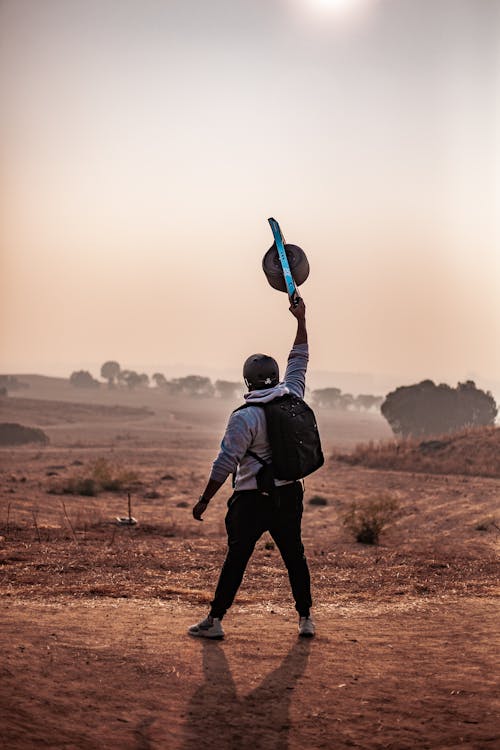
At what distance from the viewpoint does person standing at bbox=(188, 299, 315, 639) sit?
20.4 ft

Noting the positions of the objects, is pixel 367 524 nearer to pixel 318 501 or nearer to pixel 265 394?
pixel 318 501

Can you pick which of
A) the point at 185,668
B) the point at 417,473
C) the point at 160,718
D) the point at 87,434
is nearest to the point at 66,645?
the point at 185,668

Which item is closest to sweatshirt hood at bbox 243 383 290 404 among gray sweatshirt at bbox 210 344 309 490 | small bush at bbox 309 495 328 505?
gray sweatshirt at bbox 210 344 309 490

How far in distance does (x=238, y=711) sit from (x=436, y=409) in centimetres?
4883

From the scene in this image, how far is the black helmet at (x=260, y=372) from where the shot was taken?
6.39m

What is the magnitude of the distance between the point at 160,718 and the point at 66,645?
59.3 inches

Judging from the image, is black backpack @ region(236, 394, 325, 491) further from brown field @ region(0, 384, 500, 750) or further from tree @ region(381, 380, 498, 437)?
tree @ region(381, 380, 498, 437)

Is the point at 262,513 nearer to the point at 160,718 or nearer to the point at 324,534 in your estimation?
the point at 160,718

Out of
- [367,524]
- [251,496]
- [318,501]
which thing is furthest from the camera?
[318,501]

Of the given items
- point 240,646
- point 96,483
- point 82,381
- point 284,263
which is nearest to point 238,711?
point 240,646

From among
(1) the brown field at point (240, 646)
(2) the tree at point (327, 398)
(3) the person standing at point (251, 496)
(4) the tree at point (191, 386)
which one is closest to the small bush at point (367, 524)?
(1) the brown field at point (240, 646)

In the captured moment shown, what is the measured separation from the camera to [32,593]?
8.42 m

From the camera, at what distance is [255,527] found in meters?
6.31

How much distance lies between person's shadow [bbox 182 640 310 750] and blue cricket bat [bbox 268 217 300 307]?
112 inches
